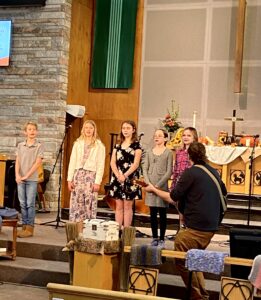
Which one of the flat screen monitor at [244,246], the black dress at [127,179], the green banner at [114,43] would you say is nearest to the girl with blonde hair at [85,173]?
the black dress at [127,179]

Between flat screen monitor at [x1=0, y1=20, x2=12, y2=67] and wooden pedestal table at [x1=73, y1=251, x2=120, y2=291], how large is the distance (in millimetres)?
5410

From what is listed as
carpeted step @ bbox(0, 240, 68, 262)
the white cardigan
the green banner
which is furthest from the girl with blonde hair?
the green banner

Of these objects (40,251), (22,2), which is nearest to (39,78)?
(22,2)

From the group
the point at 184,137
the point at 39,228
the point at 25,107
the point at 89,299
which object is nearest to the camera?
the point at 89,299

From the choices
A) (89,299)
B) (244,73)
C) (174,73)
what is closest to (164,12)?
(174,73)

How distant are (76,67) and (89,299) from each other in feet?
22.4

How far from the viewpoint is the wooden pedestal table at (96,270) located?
4703 mm

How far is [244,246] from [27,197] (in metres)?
2.77

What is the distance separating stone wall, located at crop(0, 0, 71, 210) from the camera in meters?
9.24

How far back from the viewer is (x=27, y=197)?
6453mm

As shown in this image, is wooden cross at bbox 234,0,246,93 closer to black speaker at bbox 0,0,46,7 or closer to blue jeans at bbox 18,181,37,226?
black speaker at bbox 0,0,46,7

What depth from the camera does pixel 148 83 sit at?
1033 cm

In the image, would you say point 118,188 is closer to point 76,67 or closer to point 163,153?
point 163,153

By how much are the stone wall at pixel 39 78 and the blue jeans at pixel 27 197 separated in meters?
2.59
